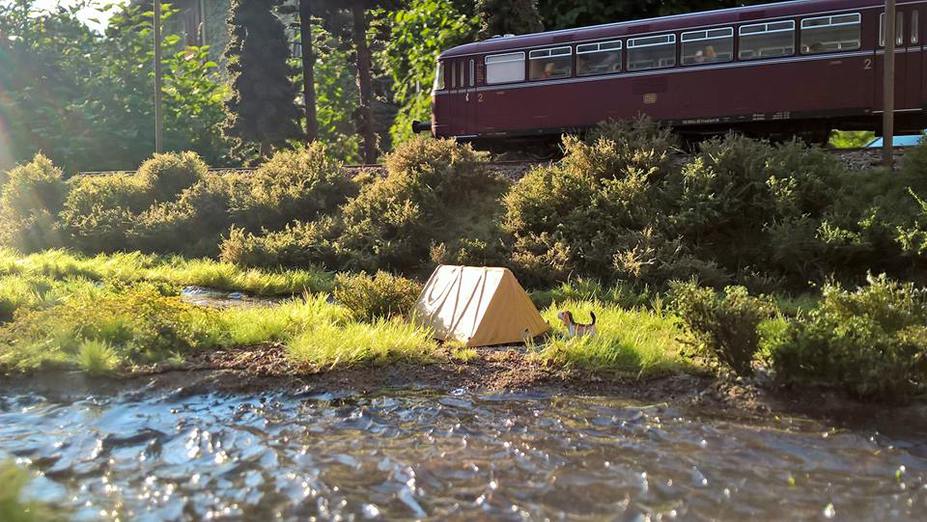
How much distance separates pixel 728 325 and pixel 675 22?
34.1 ft

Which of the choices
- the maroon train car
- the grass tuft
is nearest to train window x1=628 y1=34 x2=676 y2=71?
the maroon train car

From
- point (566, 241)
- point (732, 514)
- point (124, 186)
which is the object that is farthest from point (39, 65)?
point (732, 514)

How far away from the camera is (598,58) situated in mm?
16672

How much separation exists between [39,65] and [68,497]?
39020mm

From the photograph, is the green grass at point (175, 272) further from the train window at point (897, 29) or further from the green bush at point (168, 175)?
the train window at point (897, 29)

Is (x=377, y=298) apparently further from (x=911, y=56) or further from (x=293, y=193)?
(x=911, y=56)

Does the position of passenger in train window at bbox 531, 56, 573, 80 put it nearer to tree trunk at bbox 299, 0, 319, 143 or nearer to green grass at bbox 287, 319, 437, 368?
green grass at bbox 287, 319, 437, 368

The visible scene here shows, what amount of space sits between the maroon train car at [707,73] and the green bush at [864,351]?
889cm

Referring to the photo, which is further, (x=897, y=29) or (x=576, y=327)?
(x=897, y=29)

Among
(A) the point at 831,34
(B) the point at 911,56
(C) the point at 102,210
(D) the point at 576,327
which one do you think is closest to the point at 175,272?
(C) the point at 102,210

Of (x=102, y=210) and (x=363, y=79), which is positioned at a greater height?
(x=363, y=79)

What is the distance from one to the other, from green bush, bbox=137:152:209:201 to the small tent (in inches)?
478

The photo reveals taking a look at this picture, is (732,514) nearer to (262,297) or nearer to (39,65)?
(262,297)

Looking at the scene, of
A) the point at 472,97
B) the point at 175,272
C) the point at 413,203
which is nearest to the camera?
the point at 175,272
